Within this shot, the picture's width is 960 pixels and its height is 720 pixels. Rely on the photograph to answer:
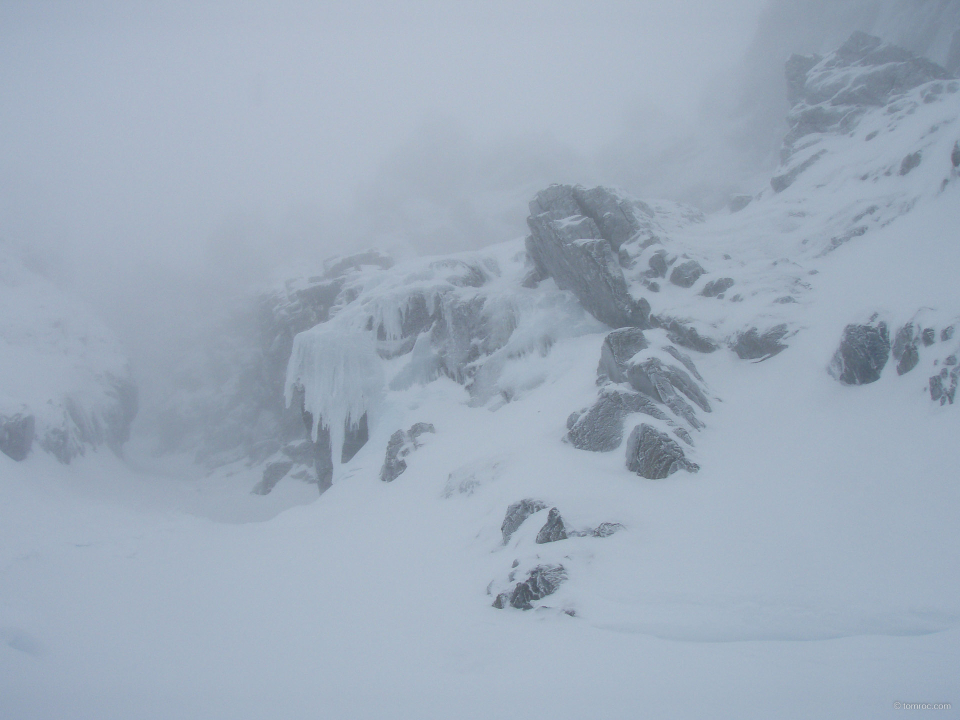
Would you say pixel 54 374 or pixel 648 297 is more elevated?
pixel 648 297

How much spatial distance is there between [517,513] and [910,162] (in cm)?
2843

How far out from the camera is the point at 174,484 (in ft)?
153

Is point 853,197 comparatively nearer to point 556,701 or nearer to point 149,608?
point 556,701

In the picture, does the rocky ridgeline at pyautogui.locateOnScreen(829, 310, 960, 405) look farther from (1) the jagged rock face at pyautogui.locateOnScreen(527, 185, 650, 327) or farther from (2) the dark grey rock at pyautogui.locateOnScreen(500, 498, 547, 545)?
(2) the dark grey rock at pyautogui.locateOnScreen(500, 498, 547, 545)

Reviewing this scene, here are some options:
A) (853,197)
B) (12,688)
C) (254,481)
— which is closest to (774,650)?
(12,688)

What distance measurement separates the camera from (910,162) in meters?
24.3

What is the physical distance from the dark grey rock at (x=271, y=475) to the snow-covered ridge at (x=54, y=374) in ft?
54.7

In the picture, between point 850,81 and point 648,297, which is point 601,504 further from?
point 850,81

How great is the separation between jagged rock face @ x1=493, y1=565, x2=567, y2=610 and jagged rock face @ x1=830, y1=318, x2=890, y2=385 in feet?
41.1

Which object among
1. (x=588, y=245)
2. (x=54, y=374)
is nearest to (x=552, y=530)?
(x=588, y=245)

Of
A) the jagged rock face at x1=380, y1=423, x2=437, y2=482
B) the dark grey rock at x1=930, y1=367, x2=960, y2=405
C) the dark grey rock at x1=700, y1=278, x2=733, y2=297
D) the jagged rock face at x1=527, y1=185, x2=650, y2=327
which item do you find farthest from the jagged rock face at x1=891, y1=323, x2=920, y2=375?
the jagged rock face at x1=380, y1=423, x2=437, y2=482

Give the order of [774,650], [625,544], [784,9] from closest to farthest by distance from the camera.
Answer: [774,650], [625,544], [784,9]

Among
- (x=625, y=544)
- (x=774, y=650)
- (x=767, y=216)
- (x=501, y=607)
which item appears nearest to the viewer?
(x=774, y=650)

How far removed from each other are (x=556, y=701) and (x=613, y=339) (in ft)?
51.6
